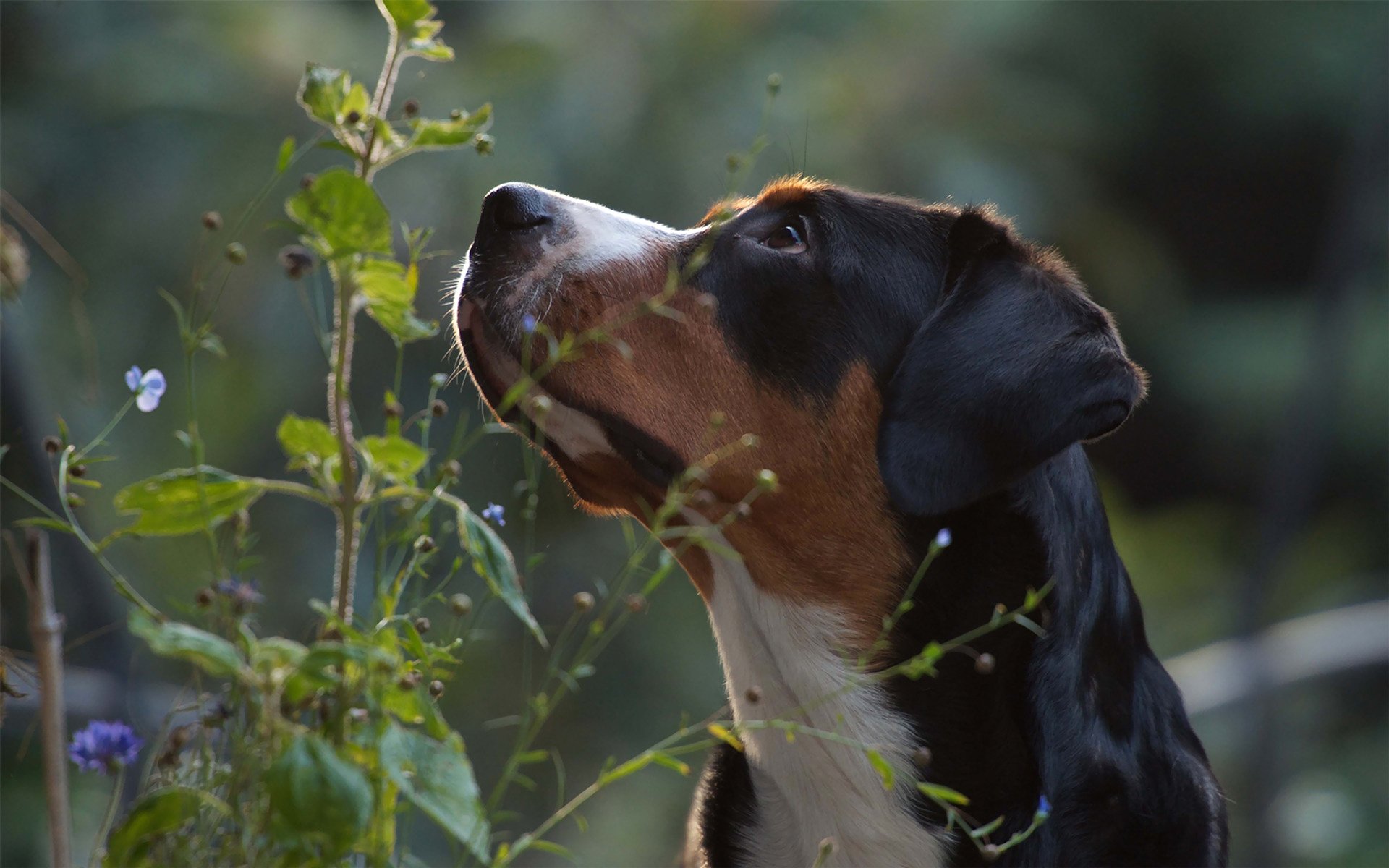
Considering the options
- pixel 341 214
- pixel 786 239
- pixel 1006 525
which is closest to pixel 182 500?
pixel 341 214

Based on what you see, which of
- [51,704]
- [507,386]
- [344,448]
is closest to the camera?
[51,704]

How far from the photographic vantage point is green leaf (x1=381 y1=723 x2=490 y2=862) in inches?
47.6

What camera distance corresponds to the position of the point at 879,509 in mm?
2680

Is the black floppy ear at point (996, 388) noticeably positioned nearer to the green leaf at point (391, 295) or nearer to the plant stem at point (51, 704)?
the green leaf at point (391, 295)

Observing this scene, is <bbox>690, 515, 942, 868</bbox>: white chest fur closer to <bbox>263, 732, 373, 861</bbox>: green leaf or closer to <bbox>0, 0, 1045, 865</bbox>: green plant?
<bbox>0, 0, 1045, 865</bbox>: green plant

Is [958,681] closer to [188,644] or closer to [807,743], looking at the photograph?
[807,743]

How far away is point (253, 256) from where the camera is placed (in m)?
5.75

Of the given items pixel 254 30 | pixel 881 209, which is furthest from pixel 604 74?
pixel 881 209

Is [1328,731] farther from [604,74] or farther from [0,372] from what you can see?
[0,372]

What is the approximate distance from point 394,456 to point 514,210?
138 centimetres

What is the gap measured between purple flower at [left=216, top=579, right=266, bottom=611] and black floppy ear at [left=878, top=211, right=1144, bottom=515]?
4.85ft

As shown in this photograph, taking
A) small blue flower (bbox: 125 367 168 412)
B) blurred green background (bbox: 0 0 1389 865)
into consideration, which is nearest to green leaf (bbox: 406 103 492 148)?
small blue flower (bbox: 125 367 168 412)

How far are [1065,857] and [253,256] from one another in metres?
4.46

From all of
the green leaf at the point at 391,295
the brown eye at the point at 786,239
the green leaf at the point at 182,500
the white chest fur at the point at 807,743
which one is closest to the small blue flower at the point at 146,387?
the green leaf at the point at 182,500
